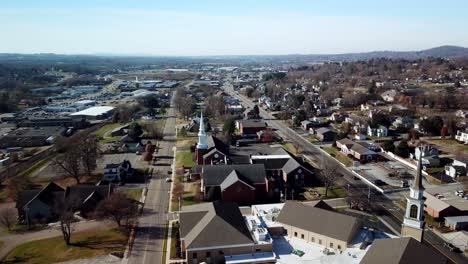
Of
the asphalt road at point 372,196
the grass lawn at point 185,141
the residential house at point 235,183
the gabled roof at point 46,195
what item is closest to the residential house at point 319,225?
the asphalt road at point 372,196

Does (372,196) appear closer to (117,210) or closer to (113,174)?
(117,210)

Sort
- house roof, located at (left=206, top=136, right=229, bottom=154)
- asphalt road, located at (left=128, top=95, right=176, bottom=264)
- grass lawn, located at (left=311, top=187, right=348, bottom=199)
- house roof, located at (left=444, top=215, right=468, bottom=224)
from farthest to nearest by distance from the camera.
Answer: house roof, located at (left=206, top=136, right=229, bottom=154)
grass lawn, located at (left=311, top=187, right=348, bottom=199)
house roof, located at (left=444, top=215, right=468, bottom=224)
asphalt road, located at (left=128, top=95, right=176, bottom=264)

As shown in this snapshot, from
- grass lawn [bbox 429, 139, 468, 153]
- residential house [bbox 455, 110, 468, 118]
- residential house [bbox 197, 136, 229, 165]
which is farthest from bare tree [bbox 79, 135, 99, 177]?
residential house [bbox 455, 110, 468, 118]

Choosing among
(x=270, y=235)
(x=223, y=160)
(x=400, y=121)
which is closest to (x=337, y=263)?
(x=270, y=235)

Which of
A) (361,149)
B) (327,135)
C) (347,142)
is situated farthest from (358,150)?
(327,135)

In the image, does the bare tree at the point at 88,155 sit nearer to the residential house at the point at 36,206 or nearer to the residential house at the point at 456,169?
the residential house at the point at 36,206

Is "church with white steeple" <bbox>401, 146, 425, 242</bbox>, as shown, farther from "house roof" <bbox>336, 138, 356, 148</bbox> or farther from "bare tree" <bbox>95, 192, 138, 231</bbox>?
"house roof" <bbox>336, 138, 356, 148</bbox>

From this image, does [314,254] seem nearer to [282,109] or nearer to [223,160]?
[223,160]
